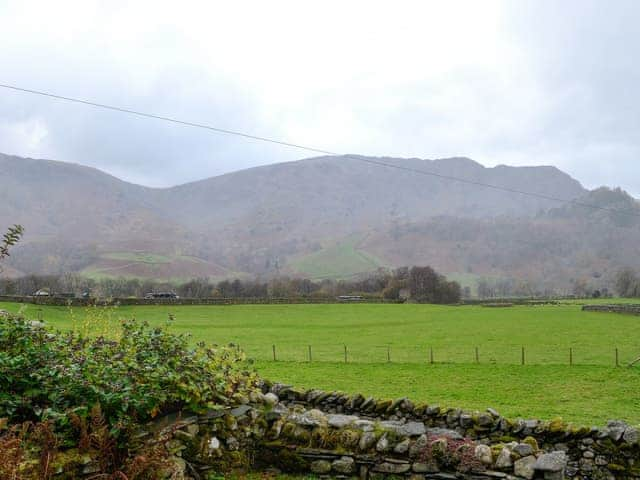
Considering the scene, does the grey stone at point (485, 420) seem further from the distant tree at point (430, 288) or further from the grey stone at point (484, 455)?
the distant tree at point (430, 288)

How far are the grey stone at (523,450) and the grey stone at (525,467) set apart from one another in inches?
7.5

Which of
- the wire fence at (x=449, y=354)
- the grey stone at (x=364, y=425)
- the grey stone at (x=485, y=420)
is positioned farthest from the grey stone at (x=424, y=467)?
the wire fence at (x=449, y=354)

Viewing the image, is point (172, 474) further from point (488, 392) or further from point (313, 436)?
point (488, 392)

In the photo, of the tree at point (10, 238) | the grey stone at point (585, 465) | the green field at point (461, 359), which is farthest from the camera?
the green field at point (461, 359)

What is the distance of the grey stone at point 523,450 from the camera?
790 cm

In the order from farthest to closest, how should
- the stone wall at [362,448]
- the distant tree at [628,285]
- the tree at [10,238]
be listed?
the distant tree at [628,285] → the tree at [10,238] → the stone wall at [362,448]

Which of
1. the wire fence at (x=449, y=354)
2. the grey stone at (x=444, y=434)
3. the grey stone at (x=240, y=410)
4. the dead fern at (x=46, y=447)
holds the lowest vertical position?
the wire fence at (x=449, y=354)

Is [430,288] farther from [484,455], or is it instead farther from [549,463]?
[549,463]

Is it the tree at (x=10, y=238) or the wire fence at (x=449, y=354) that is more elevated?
the tree at (x=10, y=238)

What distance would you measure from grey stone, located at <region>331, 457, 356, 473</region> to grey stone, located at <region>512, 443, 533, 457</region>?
2487 mm

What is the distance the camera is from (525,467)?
757 cm

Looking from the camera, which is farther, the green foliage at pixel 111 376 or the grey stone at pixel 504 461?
the grey stone at pixel 504 461

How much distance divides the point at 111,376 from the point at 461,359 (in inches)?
1060

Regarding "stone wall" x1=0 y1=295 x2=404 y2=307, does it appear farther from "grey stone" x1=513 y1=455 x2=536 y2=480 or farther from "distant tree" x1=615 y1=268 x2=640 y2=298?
"distant tree" x1=615 y1=268 x2=640 y2=298
